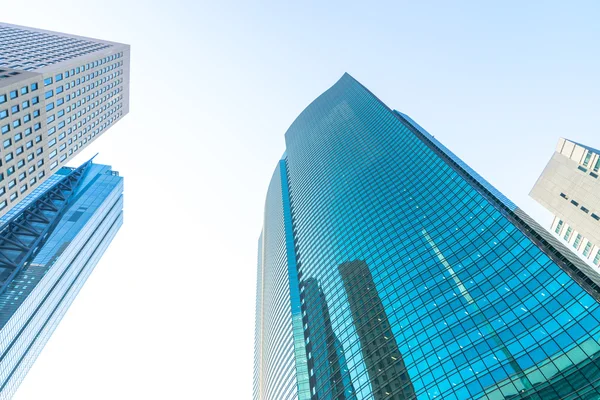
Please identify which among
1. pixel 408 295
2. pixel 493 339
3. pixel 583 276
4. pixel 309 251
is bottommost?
pixel 493 339

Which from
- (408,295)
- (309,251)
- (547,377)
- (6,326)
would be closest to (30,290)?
(6,326)

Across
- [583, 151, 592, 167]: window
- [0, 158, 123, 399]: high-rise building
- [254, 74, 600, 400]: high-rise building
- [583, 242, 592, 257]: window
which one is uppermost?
[0, 158, 123, 399]: high-rise building

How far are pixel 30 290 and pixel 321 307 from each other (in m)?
89.0

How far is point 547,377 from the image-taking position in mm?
40844

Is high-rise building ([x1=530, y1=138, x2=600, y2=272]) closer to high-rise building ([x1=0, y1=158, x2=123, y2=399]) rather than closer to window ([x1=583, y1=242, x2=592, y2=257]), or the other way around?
window ([x1=583, y1=242, x2=592, y2=257])

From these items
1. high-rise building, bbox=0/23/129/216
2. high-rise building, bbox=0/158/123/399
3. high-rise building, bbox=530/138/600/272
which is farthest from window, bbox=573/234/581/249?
high-rise building, bbox=0/158/123/399

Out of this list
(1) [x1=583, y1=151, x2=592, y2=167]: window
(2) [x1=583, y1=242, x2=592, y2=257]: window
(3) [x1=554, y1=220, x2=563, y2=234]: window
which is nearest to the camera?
(1) [x1=583, y1=151, x2=592, y2=167]: window

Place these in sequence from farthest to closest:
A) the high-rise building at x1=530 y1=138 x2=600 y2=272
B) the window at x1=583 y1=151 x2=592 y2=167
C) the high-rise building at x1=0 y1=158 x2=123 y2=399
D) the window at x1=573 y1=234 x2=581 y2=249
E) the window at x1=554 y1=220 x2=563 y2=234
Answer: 1. the high-rise building at x1=0 y1=158 x2=123 y2=399
2. the window at x1=554 y1=220 x2=563 y2=234
3. the window at x1=573 y1=234 x2=581 y2=249
4. the window at x1=583 y1=151 x2=592 y2=167
5. the high-rise building at x1=530 y1=138 x2=600 y2=272

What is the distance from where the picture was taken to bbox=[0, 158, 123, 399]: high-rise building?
10981 centimetres

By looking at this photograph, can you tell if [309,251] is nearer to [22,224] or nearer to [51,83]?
[51,83]

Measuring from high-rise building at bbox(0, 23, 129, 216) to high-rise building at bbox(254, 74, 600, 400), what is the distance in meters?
57.5

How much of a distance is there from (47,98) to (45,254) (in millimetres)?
79405

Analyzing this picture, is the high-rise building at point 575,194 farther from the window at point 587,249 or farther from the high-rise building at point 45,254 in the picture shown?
the high-rise building at point 45,254

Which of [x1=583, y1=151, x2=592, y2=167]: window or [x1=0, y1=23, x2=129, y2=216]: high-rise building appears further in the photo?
[x1=583, y1=151, x2=592, y2=167]: window
